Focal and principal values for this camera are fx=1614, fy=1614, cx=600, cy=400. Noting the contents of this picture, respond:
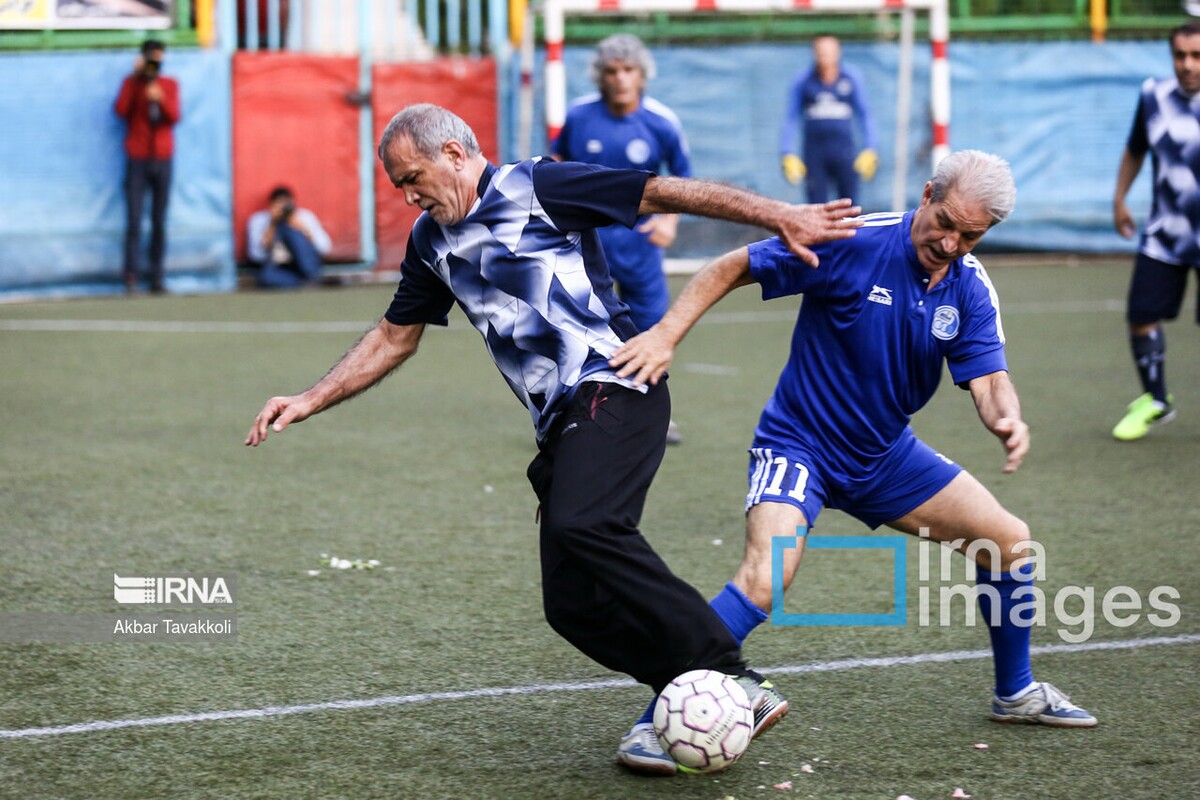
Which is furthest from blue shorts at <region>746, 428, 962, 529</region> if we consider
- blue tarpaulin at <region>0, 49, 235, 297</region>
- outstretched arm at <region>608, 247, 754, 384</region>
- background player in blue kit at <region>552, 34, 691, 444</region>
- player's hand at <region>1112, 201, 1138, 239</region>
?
blue tarpaulin at <region>0, 49, 235, 297</region>

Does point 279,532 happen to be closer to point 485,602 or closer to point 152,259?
point 485,602

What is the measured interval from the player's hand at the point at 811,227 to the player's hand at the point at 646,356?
1.27 ft

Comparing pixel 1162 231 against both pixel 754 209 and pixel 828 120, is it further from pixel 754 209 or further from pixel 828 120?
pixel 828 120

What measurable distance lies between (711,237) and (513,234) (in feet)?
45.6

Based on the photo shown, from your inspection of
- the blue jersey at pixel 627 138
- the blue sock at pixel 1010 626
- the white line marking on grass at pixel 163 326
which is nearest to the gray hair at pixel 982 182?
the blue sock at pixel 1010 626

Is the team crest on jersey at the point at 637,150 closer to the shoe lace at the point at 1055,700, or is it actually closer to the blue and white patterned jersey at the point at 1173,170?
the blue and white patterned jersey at the point at 1173,170

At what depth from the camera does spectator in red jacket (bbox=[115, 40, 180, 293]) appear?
1576cm

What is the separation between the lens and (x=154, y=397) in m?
10.2

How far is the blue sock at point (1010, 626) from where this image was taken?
172 inches

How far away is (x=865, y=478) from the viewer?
4398 mm

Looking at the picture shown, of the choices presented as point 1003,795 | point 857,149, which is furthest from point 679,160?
point 857,149

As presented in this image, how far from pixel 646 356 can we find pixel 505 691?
128 centimetres

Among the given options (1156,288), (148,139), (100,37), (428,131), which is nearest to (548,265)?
(428,131)

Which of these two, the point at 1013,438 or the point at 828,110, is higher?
the point at 828,110
